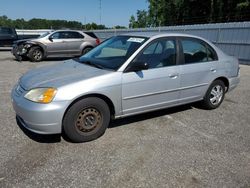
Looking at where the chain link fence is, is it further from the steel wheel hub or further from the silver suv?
the steel wheel hub

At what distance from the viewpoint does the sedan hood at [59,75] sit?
3.58m

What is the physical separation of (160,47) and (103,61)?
3.44 feet

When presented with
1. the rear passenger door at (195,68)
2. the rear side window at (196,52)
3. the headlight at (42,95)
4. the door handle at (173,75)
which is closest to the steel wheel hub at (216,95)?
the rear passenger door at (195,68)

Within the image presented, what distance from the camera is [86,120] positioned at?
12.2 feet

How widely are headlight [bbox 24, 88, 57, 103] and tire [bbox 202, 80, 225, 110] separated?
318cm

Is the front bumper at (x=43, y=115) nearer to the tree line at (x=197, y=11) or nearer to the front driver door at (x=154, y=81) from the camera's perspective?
the front driver door at (x=154, y=81)

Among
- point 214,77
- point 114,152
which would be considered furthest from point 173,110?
point 114,152

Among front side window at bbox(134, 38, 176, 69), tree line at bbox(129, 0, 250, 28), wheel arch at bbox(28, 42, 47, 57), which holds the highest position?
tree line at bbox(129, 0, 250, 28)

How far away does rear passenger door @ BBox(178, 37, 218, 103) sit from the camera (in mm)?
4613

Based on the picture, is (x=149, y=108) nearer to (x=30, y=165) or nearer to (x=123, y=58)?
(x=123, y=58)

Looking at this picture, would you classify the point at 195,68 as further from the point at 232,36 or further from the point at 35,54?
the point at 232,36

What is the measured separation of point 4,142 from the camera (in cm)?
371

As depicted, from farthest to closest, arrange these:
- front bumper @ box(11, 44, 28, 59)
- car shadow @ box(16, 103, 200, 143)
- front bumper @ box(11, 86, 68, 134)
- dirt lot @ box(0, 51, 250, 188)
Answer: front bumper @ box(11, 44, 28, 59) < car shadow @ box(16, 103, 200, 143) < front bumper @ box(11, 86, 68, 134) < dirt lot @ box(0, 51, 250, 188)

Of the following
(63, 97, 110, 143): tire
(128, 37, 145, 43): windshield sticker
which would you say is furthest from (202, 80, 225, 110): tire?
(63, 97, 110, 143): tire
